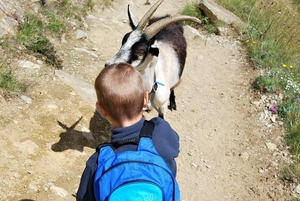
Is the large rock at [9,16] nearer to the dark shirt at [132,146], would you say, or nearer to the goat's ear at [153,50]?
the goat's ear at [153,50]

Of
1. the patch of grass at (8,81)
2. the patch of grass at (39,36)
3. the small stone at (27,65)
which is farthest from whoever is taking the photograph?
the small stone at (27,65)

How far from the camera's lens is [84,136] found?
15.0 feet

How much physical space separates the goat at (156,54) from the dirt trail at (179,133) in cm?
72

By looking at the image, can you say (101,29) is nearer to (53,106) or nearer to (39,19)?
(39,19)

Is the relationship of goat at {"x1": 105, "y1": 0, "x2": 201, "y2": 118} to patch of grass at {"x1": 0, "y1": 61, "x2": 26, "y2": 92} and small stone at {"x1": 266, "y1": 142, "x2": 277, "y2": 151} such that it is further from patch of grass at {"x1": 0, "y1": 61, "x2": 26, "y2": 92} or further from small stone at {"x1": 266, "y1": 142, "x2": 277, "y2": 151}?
small stone at {"x1": 266, "y1": 142, "x2": 277, "y2": 151}

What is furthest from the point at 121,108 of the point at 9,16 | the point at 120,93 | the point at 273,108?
the point at 273,108

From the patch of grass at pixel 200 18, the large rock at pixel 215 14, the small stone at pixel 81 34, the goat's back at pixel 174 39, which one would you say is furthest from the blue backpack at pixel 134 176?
the large rock at pixel 215 14

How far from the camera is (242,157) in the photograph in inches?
205

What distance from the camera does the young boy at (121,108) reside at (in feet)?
6.41

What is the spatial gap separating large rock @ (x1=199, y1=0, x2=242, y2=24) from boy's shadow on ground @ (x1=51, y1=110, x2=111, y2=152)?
4.61m

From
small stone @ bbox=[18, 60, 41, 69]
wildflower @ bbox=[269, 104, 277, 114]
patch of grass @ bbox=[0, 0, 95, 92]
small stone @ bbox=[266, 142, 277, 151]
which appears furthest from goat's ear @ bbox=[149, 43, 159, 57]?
wildflower @ bbox=[269, 104, 277, 114]

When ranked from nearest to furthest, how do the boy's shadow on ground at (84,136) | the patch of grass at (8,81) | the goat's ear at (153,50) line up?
the goat's ear at (153,50), the boy's shadow on ground at (84,136), the patch of grass at (8,81)

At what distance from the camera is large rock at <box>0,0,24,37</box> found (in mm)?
5370

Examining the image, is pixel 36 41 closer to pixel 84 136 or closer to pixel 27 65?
pixel 27 65
